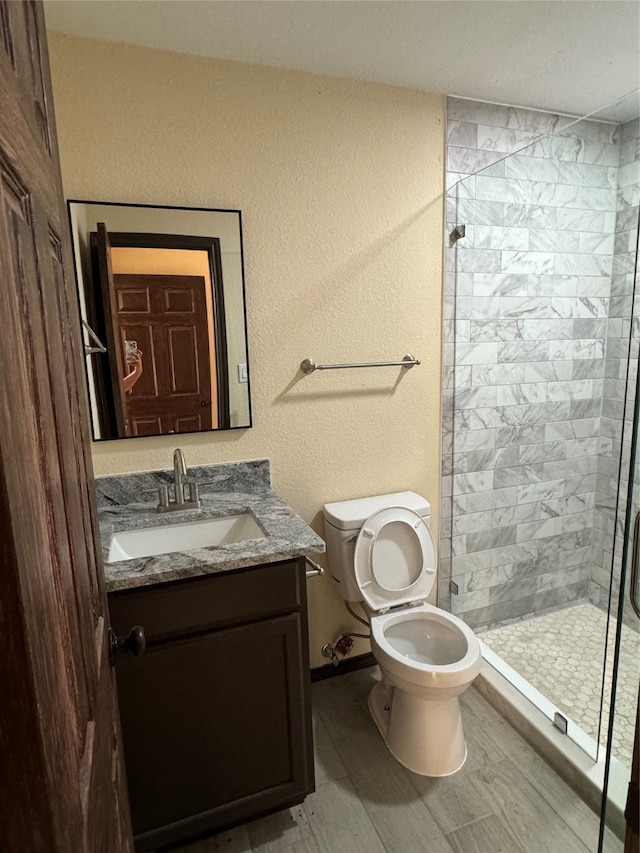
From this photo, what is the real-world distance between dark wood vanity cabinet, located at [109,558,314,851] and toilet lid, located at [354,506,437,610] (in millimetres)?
485

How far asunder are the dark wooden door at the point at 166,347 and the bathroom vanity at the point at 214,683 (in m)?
0.44

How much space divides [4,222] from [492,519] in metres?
2.31

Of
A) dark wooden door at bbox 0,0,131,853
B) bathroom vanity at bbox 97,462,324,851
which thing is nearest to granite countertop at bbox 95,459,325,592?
bathroom vanity at bbox 97,462,324,851

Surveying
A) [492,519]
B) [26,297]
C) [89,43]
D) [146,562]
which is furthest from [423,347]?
[26,297]

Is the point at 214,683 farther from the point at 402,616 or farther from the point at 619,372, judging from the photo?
the point at 619,372

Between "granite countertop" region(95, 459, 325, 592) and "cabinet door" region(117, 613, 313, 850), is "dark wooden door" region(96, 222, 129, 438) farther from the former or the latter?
"cabinet door" region(117, 613, 313, 850)

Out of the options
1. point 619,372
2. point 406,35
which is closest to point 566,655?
point 619,372

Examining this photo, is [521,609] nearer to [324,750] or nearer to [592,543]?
[592,543]

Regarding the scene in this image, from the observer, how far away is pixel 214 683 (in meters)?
1.34

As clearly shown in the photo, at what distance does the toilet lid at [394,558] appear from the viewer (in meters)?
1.85

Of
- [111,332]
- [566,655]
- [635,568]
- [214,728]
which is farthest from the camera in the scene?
[566,655]

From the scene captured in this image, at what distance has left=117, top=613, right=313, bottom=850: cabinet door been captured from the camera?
4.23 ft

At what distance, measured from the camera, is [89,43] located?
147 centimetres

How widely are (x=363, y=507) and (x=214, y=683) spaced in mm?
868
